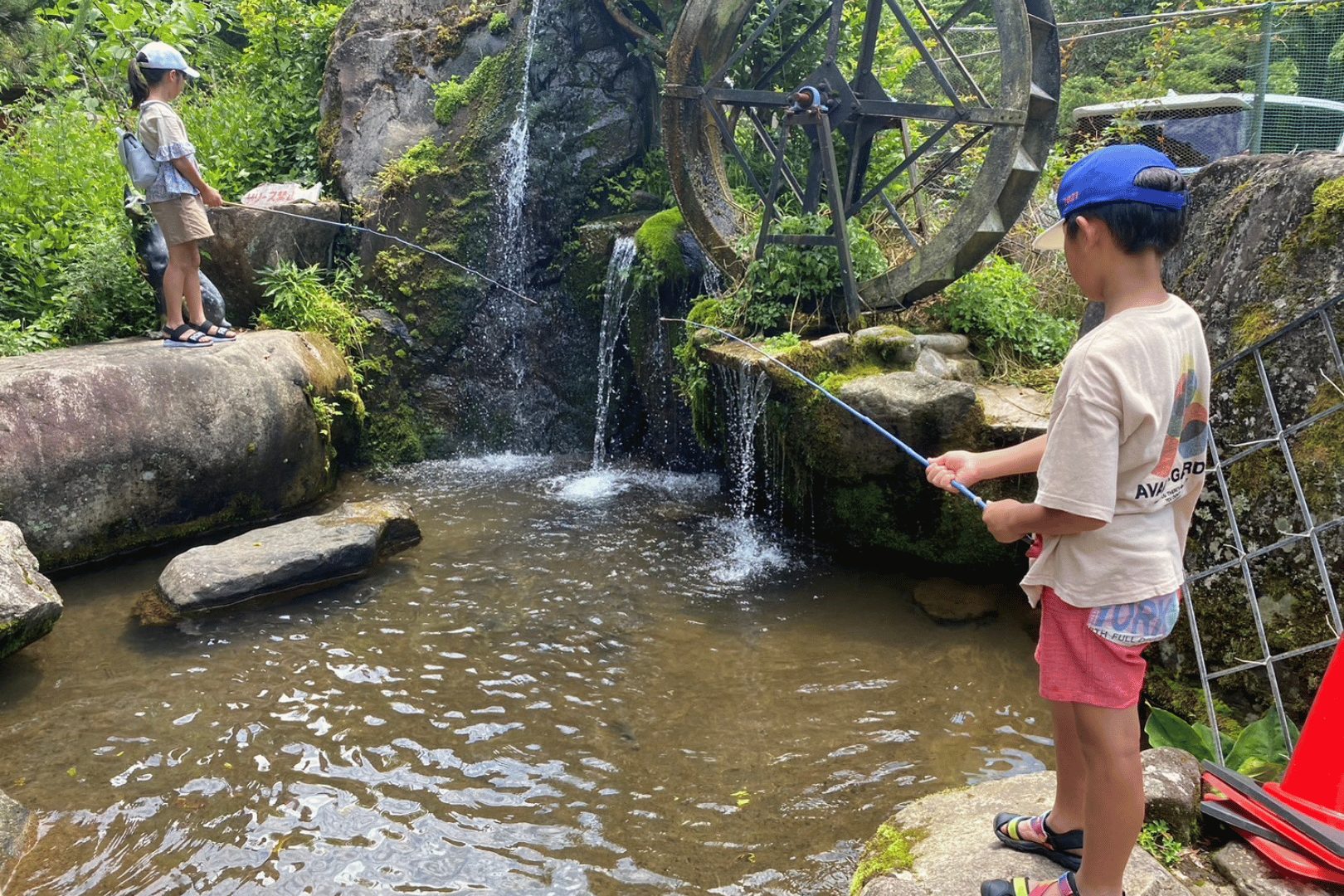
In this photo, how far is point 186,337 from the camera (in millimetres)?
6520

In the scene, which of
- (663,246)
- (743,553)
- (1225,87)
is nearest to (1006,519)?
(743,553)

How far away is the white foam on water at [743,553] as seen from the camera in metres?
5.49

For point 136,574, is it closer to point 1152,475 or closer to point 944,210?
point 1152,475

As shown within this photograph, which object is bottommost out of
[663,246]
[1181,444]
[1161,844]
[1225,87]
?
[1161,844]

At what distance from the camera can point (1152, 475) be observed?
198 cm

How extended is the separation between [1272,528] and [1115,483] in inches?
70.1

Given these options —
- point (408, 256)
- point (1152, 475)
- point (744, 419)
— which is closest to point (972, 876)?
point (1152, 475)

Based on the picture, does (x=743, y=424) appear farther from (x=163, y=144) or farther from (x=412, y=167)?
(x=412, y=167)

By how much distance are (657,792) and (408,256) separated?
20.0ft

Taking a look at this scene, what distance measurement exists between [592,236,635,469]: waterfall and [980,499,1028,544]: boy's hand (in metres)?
5.72

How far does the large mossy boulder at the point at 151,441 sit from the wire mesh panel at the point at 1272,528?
5574mm

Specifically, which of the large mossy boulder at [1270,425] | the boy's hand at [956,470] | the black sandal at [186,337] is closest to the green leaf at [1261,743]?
the large mossy boulder at [1270,425]

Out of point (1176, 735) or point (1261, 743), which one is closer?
point (1261, 743)

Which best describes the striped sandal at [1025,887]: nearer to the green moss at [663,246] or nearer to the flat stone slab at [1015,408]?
the flat stone slab at [1015,408]
